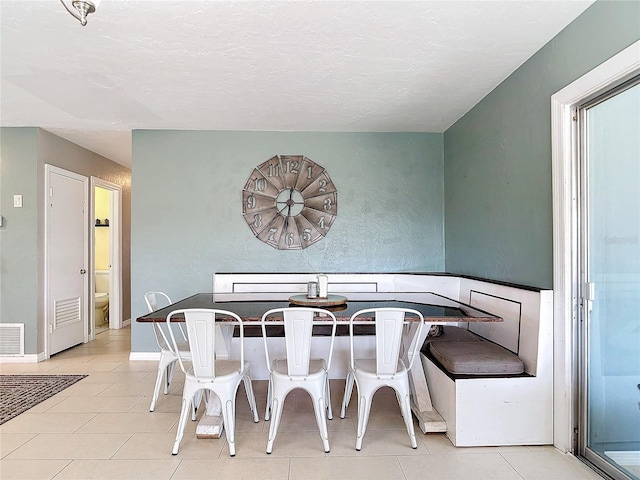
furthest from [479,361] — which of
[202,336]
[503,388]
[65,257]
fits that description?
[65,257]

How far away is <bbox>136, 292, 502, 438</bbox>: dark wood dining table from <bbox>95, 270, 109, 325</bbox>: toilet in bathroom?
3405mm

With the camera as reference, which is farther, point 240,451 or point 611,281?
point 240,451

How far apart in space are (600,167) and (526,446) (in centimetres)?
161

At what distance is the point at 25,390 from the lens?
10.7ft

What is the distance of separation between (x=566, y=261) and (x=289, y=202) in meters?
2.66

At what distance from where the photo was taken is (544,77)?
244 cm

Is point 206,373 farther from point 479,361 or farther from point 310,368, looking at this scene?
point 479,361

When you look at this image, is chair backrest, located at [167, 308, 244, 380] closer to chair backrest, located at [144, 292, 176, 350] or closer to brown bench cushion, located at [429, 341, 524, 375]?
chair backrest, located at [144, 292, 176, 350]

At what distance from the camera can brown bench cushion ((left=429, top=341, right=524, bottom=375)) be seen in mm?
2367

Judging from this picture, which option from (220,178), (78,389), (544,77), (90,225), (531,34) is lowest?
(78,389)

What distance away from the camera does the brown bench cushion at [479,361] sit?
2.37m

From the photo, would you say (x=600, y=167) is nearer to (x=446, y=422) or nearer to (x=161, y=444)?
(x=446, y=422)

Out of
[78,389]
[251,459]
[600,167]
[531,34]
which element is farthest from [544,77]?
[78,389]

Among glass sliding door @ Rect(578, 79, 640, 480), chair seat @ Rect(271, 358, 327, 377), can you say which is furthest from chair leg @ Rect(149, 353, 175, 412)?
glass sliding door @ Rect(578, 79, 640, 480)
